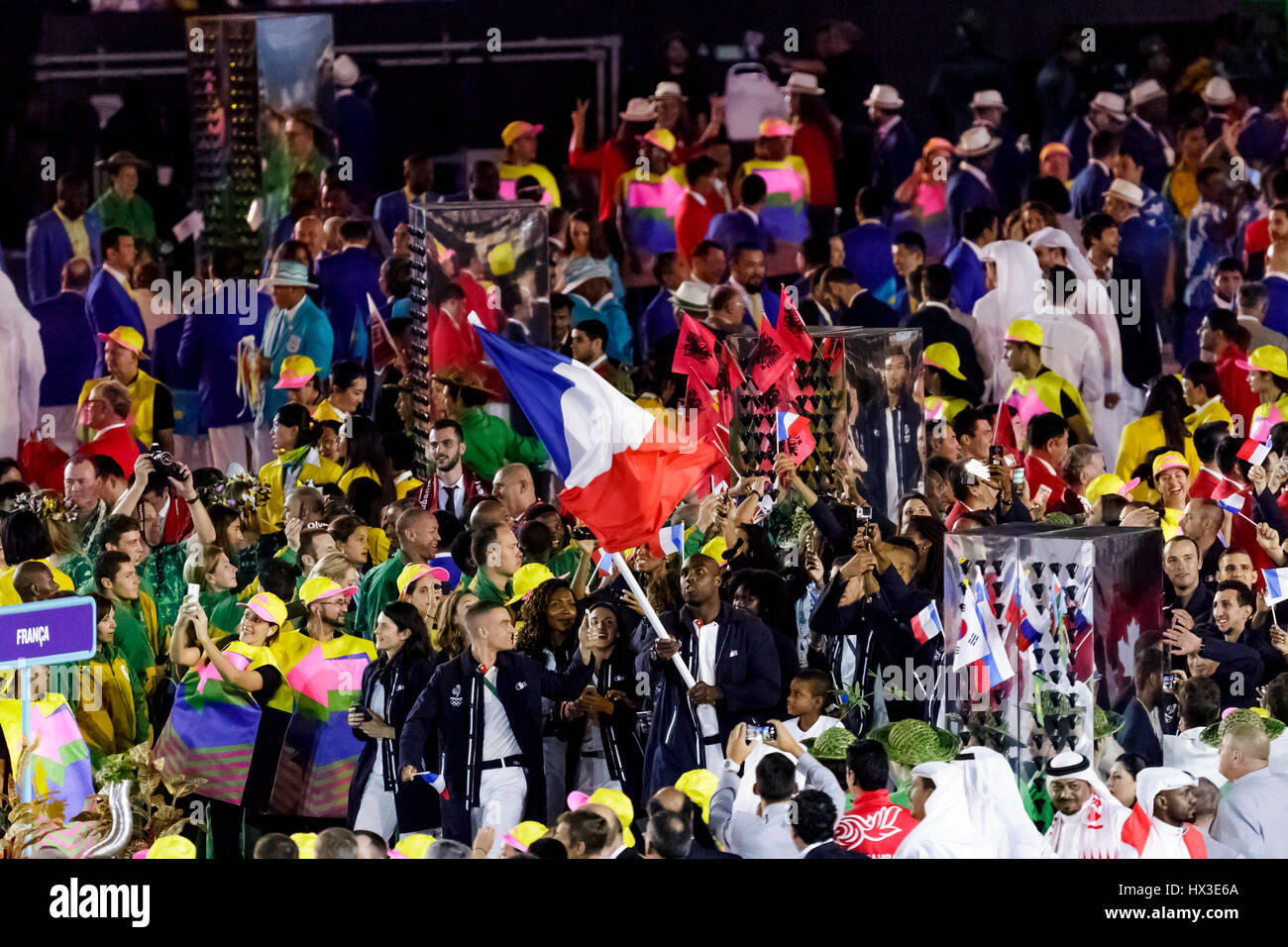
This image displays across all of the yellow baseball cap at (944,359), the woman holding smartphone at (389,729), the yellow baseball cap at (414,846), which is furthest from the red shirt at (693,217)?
the yellow baseball cap at (414,846)

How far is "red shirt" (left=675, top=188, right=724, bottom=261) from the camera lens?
15.0 meters

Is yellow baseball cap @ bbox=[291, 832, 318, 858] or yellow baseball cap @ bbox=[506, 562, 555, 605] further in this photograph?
yellow baseball cap @ bbox=[506, 562, 555, 605]

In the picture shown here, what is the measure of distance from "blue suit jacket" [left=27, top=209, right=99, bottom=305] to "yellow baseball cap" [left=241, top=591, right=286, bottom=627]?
18.5 feet

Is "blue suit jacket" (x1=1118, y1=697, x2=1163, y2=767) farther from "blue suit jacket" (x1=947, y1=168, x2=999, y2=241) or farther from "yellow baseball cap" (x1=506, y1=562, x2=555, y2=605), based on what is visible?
"blue suit jacket" (x1=947, y1=168, x2=999, y2=241)

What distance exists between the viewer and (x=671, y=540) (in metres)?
9.84

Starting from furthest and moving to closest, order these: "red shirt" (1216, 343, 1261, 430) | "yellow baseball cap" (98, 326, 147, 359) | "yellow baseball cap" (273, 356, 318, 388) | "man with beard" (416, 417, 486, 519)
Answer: "yellow baseball cap" (98, 326, 147, 359) → "yellow baseball cap" (273, 356, 318, 388) → "red shirt" (1216, 343, 1261, 430) → "man with beard" (416, 417, 486, 519)

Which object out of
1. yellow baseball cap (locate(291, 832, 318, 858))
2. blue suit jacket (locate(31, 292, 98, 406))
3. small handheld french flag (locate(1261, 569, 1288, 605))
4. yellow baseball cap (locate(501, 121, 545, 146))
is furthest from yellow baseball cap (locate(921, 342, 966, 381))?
yellow baseball cap (locate(291, 832, 318, 858))

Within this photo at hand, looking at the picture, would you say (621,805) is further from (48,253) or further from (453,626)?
(48,253)

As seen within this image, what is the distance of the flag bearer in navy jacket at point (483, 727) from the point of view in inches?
354

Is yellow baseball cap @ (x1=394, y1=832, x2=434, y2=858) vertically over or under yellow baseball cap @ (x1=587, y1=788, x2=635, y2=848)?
under

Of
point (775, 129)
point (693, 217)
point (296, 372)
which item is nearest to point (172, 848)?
point (296, 372)

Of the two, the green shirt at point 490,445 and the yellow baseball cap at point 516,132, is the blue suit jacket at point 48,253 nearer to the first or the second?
the yellow baseball cap at point 516,132

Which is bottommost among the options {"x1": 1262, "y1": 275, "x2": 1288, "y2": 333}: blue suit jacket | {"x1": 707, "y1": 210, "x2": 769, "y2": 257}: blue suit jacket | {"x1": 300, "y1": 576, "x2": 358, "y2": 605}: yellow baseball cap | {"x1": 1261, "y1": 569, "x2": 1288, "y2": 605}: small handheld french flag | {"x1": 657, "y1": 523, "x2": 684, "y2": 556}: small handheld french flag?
{"x1": 1261, "y1": 569, "x2": 1288, "y2": 605}: small handheld french flag
